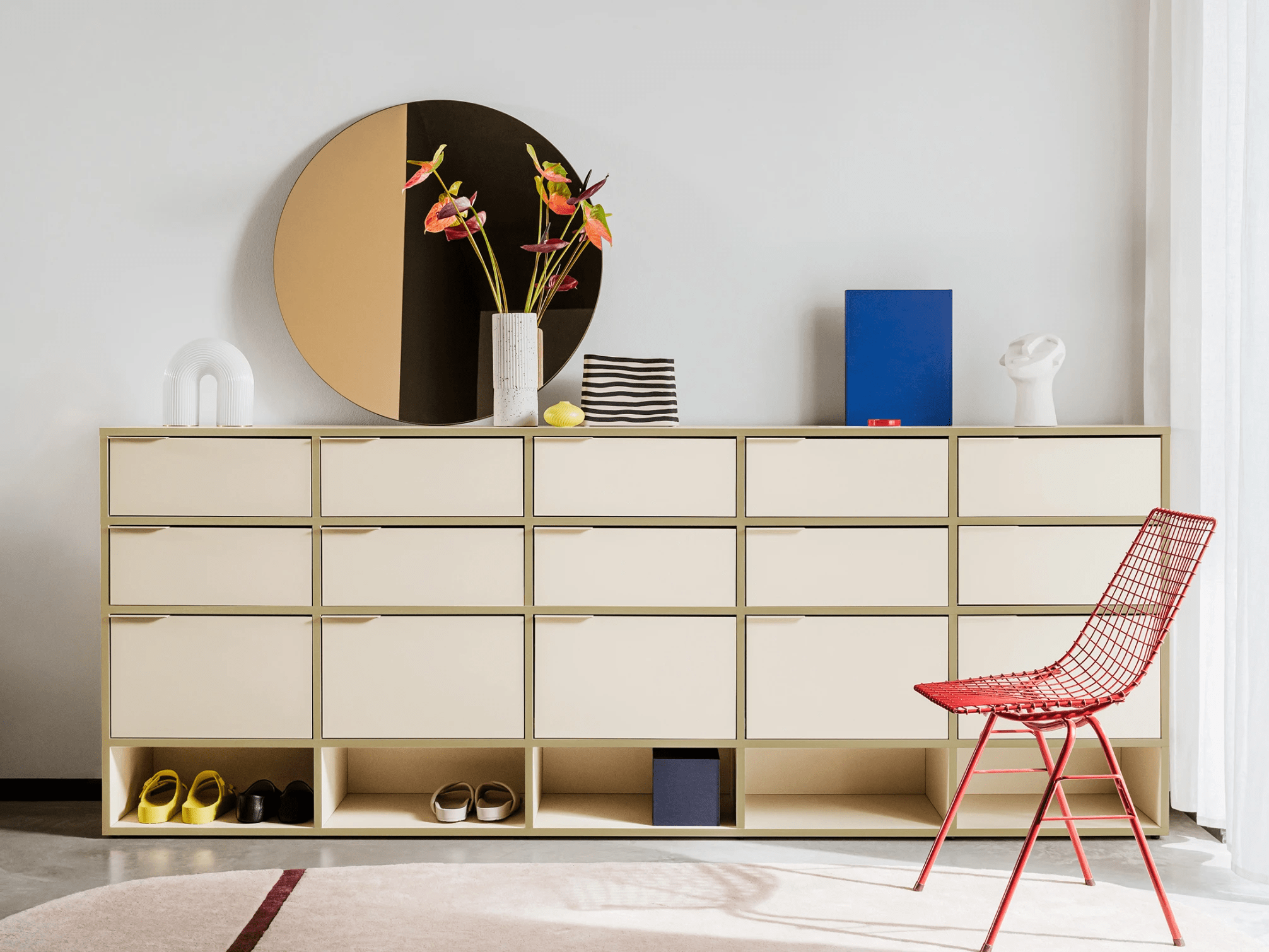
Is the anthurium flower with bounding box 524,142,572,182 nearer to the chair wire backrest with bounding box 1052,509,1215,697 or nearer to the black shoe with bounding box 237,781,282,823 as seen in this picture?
the chair wire backrest with bounding box 1052,509,1215,697

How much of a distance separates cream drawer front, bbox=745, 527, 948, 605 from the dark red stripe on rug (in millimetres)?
1301

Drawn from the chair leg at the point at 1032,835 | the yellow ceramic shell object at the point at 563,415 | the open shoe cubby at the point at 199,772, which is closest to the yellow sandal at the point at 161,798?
the open shoe cubby at the point at 199,772

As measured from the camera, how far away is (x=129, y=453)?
2.46m

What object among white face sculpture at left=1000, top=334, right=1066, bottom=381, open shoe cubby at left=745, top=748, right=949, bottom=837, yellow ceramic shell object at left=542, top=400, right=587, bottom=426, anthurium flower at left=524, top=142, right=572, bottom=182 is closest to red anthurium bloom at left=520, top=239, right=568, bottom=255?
anthurium flower at left=524, top=142, right=572, bottom=182

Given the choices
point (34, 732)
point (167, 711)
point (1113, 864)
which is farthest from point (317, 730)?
point (1113, 864)

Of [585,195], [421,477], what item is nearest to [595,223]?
[585,195]

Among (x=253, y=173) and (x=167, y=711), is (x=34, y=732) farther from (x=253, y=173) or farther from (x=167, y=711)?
(x=253, y=173)

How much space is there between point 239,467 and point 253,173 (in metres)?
0.97

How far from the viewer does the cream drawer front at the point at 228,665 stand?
97.5 inches

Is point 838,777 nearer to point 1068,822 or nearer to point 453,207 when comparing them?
point 1068,822

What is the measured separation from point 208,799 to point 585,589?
125 cm

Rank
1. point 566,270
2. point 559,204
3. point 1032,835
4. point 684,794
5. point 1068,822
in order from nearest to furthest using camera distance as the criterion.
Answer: point 1032,835, point 1068,822, point 684,794, point 559,204, point 566,270

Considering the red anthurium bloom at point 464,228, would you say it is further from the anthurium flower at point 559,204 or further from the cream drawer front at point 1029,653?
the cream drawer front at point 1029,653

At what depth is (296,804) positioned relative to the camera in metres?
2.55
